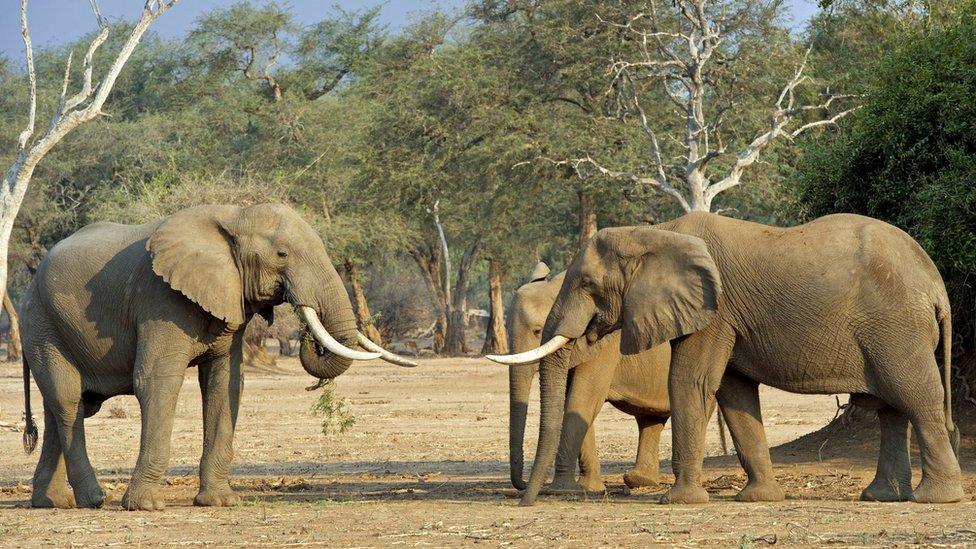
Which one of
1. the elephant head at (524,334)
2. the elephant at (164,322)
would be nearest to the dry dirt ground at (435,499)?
the elephant at (164,322)

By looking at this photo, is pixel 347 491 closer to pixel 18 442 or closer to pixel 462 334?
pixel 18 442

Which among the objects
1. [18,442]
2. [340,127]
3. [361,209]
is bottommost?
[18,442]

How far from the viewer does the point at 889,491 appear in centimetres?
1145

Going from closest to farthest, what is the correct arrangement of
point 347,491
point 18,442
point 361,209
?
point 347,491 → point 18,442 → point 361,209

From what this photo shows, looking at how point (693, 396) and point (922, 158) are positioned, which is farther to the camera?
point (922, 158)

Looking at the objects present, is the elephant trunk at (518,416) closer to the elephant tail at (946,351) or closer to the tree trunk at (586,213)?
the elephant tail at (946,351)

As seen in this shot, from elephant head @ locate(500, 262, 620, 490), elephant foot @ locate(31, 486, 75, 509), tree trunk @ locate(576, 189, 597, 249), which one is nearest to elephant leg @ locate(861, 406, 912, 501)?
elephant head @ locate(500, 262, 620, 490)

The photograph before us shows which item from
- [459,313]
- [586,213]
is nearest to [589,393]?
[586,213]

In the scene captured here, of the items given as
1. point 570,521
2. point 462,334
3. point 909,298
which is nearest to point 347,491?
point 570,521

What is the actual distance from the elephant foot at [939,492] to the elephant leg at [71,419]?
20.9 ft

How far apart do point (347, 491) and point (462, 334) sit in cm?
3528

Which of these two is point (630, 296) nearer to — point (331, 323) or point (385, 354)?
point (385, 354)

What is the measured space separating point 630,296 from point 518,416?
1.87m

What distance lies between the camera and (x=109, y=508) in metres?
11.7
